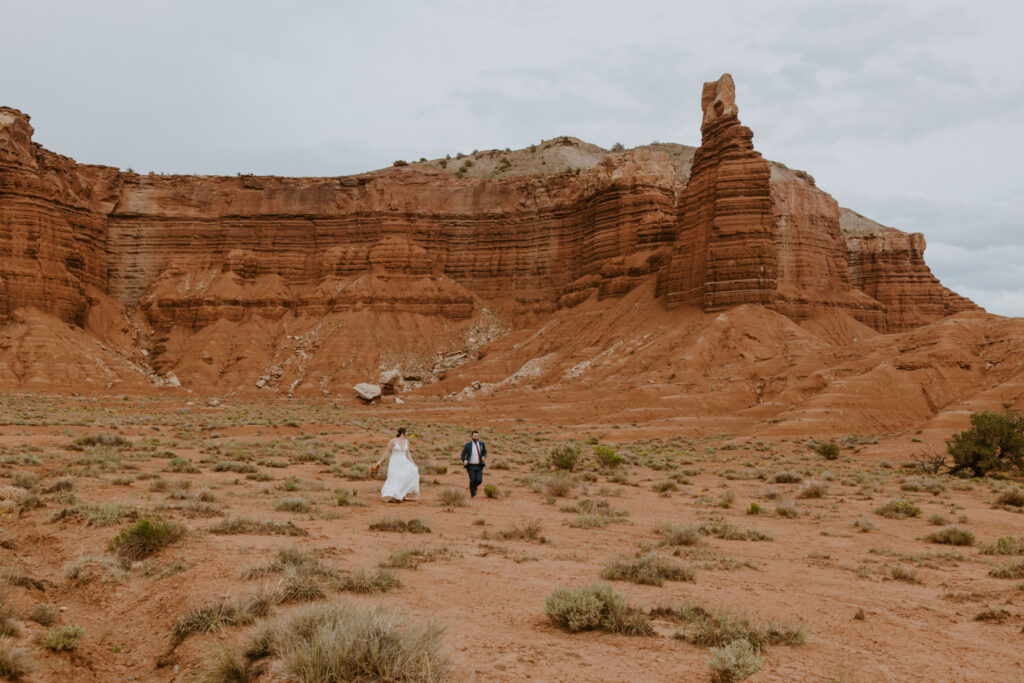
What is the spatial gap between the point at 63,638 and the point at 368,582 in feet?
8.46

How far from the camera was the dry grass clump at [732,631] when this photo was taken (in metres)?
5.74

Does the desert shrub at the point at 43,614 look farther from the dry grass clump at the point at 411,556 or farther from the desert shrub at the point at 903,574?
the desert shrub at the point at 903,574

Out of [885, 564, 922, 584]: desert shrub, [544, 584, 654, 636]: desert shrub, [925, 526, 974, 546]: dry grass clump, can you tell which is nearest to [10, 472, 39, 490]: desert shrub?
[544, 584, 654, 636]: desert shrub

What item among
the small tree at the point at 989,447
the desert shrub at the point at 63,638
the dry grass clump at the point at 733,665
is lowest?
the desert shrub at the point at 63,638

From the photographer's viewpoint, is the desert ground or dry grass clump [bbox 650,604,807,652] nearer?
the desert ground

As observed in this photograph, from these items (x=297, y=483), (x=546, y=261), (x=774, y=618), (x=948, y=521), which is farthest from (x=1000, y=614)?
(x=546, y=261)

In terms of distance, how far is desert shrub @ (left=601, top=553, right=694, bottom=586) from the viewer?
7898 mm

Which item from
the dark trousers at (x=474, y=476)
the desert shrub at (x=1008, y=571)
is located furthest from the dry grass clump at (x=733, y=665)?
the dark trousers at (x=474, y=476)

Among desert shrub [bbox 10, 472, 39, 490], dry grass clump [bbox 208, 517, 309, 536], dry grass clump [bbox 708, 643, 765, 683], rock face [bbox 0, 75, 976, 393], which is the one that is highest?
rock face [bbox 0, 75, 976, 393]

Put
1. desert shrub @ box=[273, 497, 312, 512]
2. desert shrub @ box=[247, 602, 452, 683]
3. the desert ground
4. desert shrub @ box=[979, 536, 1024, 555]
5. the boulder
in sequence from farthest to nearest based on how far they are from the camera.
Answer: the boulder < desert shrub @ box=[273, 497, 312, 512] < desert shrub @ box=[979, 536, 1024, 555] < the desert ground < desert shrub @ box=[247, 602, 452, 683]

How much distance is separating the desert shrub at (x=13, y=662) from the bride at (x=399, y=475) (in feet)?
28.0

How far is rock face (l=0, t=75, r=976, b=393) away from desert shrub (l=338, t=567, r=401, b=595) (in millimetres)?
45215

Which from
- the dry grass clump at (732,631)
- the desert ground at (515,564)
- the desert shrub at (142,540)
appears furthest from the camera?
the desert shrub at (142,540)

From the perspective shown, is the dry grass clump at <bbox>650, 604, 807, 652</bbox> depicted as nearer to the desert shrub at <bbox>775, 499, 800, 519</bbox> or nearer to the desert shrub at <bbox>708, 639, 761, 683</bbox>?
the desert shrub at <bbox>708, 639, 761, 683</bbox>
